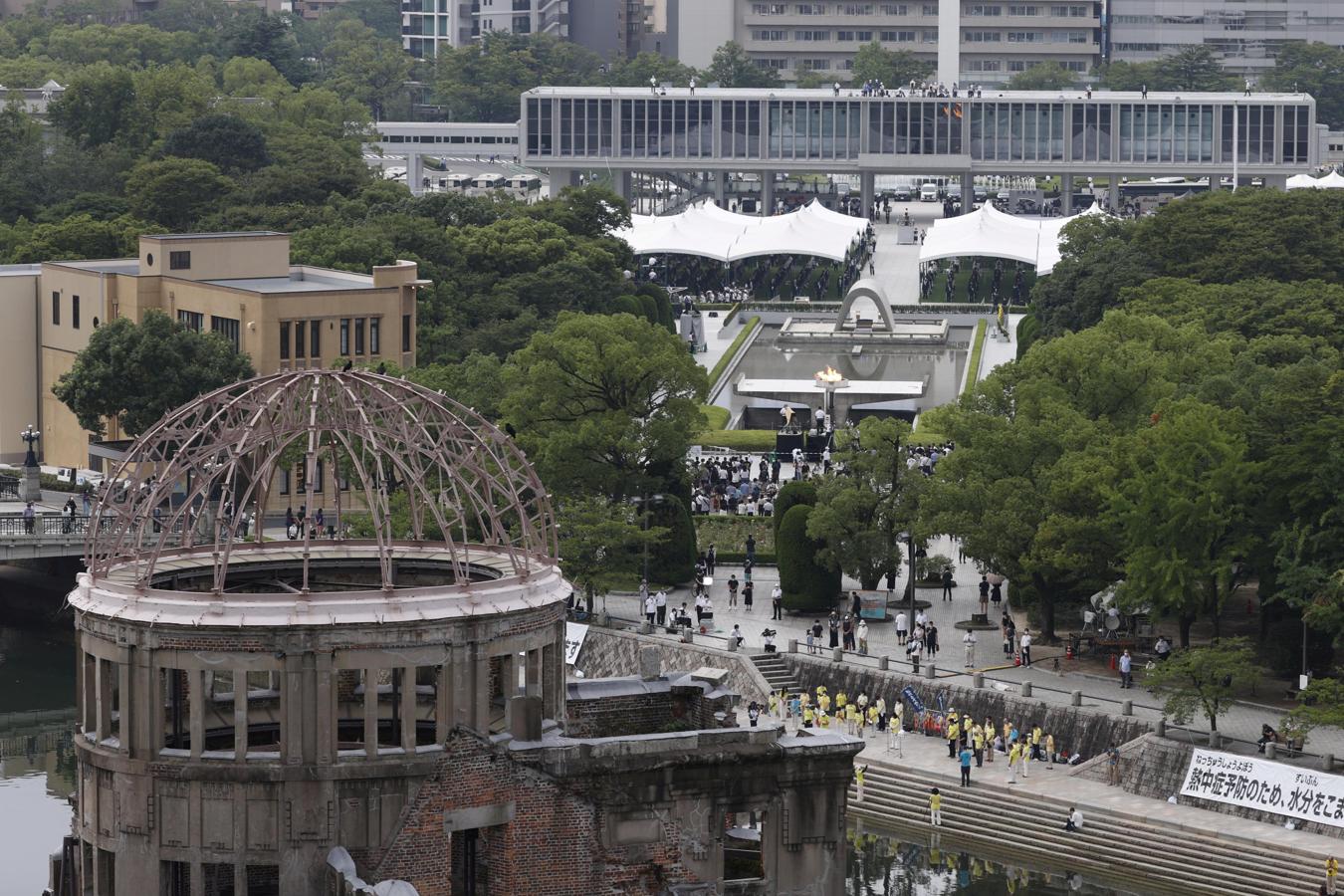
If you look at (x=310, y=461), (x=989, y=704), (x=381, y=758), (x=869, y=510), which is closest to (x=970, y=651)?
(x=989, y=704)

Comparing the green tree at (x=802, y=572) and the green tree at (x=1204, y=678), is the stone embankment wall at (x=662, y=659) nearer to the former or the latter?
the green tree at (x=802, y=572)

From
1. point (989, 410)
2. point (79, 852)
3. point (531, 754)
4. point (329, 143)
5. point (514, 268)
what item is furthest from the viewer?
point (329, 143)

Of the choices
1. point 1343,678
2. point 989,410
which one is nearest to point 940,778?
point 1343,678

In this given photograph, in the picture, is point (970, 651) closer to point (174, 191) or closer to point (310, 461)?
point (310, 461)

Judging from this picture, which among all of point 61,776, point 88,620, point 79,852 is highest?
point 88,620

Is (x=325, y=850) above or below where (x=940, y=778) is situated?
above

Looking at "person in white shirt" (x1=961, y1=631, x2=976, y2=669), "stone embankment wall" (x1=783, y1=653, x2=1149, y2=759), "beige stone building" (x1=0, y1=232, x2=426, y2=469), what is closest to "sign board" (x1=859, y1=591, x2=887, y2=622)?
"person in white shirt" (x1=961, y1=631, x2=976, y2=669)

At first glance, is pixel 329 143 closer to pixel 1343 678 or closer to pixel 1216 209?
pixel 1216 209

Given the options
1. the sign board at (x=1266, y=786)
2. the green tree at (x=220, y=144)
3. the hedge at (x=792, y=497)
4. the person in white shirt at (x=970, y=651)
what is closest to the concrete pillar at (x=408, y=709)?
the sign board at (x=1266, y=786)
